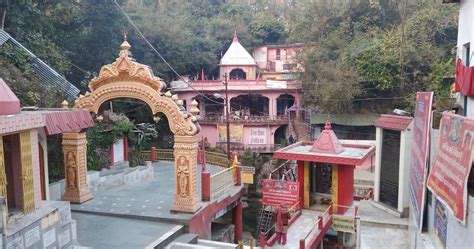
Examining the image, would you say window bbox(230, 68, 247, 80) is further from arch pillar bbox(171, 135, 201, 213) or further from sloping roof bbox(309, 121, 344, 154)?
arch pillar bbox(171, 135, 201, 213)

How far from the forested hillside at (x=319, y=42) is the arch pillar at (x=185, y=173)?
10.8 m

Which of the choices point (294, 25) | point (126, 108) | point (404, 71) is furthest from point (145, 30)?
point (404, 71)

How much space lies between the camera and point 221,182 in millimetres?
14438

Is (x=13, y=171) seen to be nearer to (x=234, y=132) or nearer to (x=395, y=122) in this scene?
(x=395, y=122)

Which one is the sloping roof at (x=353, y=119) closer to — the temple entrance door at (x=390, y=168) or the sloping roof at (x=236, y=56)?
the sloping roof at (x=236, y=56)

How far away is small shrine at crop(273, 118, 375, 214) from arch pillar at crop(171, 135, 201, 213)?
4.30m

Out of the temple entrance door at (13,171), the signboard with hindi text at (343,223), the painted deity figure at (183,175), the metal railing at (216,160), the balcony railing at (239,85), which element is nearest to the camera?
the temple entrance door at (13,171)

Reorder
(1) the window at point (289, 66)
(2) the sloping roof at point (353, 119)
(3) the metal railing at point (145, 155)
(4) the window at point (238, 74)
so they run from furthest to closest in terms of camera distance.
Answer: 1. (4) the window at point (238, 74)
2. (1) the window at point (289, 66)
3. (2) the sloping roof at point (353, 119)
4. (3) the metal railing at point (145, 155)

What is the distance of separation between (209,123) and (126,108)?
23.9 feet

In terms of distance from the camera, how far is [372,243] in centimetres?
1010

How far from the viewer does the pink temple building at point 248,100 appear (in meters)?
32.3

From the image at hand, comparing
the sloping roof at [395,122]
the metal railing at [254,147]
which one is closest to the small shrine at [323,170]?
the sloping roof at [395,122]

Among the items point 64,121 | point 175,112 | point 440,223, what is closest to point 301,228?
point 175,112

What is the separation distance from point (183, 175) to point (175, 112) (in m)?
1.98
